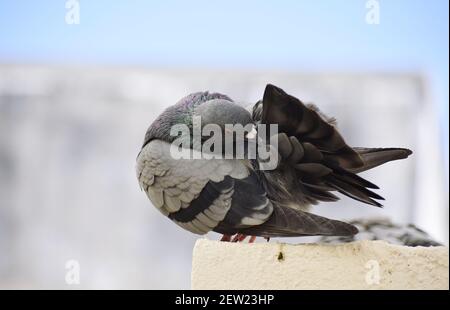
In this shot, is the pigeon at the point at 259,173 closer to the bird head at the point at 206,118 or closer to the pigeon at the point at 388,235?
the bird head at the point at 206,118

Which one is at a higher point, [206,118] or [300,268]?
[206,118]

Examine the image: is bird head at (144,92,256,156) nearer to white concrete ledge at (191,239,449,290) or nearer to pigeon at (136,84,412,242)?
pigeon at (136,84,412,242)

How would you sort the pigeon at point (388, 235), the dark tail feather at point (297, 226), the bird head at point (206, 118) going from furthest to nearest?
the pigeon at point (388, 235) < the bird head at point (206, 118) < the dark tail feather at point (297, 226)

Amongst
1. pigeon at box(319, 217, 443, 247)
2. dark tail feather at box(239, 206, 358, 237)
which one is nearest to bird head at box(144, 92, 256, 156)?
dark tail feather at box(239, 206, 358, 237)

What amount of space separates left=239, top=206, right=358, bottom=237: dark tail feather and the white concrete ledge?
0.03 m

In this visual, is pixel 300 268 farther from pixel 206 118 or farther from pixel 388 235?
pixel 388 235

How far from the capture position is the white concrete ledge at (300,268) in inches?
48.5

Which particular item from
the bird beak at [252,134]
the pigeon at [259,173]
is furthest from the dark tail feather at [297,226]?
the bird beak at [252,134]

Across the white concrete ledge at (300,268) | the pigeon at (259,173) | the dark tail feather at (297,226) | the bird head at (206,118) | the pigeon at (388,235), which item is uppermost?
the bird head at (206,118)

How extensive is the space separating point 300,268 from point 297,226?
0.33ft

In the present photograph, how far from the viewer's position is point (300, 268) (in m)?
1.23

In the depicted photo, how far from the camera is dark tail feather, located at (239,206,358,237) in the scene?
47.3 inches

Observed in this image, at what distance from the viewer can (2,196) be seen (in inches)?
113

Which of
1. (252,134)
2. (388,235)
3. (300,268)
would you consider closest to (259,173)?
(252,134)
